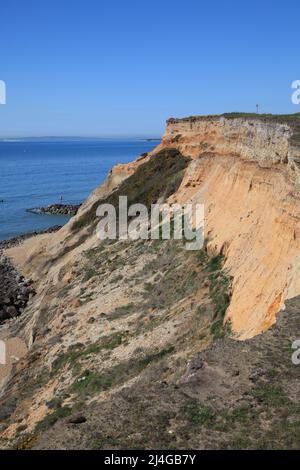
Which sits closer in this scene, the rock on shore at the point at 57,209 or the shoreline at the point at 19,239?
the shoreline at the point at 19,239

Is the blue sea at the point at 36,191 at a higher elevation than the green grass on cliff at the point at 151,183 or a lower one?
lower

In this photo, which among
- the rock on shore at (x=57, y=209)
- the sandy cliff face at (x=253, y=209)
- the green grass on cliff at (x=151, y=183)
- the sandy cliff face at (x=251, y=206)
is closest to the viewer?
the sandy cliff face at (x=253, y=209)

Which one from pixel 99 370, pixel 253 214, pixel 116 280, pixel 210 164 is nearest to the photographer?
pixel 99 370

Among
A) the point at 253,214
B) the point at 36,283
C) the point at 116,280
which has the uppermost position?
the point at 253,214

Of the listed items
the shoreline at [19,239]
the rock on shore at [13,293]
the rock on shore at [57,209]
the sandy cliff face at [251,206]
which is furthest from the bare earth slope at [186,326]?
the rock on shore at [57,209]

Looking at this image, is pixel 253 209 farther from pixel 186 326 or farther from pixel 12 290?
pixel 12 290

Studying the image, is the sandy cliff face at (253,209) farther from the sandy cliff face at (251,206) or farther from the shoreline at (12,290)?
the shoreline at (12,290)

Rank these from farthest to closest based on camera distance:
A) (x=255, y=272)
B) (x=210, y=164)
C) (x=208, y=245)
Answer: (x=210, y=164) → (x=208, y=245) → (x=255, y=272)

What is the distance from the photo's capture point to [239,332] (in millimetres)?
16344

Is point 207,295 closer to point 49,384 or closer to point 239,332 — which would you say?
point 239,332

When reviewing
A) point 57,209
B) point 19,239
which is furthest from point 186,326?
point 57,209

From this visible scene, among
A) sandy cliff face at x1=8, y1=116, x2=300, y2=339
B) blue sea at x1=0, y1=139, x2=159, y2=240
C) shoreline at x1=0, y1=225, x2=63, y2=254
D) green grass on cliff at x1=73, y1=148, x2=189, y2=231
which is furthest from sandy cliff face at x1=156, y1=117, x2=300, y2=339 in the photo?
blue sea at x1=0, y1=139, x2=159, y2=240

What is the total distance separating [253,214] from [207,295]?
15.4 ft

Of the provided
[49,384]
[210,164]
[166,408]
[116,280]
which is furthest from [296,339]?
[210,164]
